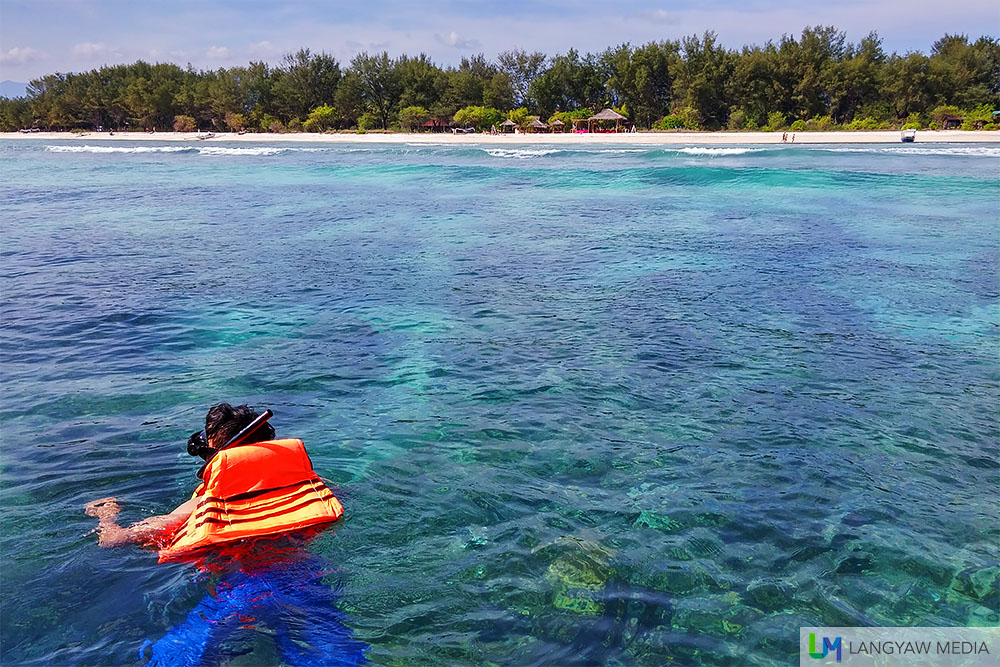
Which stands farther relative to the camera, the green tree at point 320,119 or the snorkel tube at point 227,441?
the green tree at point 320,119

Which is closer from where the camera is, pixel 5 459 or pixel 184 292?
pixel 5 459

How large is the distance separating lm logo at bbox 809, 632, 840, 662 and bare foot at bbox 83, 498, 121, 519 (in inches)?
207

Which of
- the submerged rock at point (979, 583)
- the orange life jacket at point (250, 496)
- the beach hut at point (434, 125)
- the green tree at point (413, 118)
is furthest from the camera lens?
the beach hut at point (434, 125)

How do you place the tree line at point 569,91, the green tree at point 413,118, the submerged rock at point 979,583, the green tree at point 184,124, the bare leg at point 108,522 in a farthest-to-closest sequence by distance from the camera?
the green tree at point 184,124, the green tree at point 413,118, the tree line at point 569,91, the bare leg at point 108,522, the submerged rock at point 979,583

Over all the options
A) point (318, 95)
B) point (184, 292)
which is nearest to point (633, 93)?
point (318, 95)

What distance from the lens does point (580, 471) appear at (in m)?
6.55

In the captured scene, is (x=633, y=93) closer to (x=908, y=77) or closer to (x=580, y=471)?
(x=908, y=77)

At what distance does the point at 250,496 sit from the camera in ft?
15.3

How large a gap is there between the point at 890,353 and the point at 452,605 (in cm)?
742

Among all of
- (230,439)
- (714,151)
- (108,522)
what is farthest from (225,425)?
(714,151)

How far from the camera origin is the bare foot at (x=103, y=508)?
574 cm

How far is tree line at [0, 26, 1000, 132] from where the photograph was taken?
246 ft

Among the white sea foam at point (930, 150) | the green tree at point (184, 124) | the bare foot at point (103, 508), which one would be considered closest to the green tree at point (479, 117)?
the green tree at point (184, 124)

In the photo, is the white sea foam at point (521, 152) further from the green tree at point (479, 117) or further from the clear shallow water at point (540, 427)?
the clear shallow water at point (540, 427)
